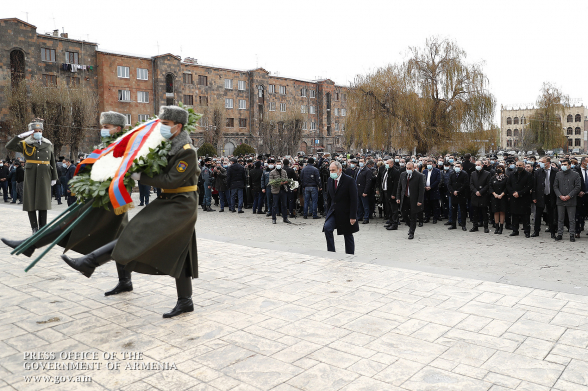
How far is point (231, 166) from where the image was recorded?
17797mm

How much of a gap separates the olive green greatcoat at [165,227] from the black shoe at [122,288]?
131 centimetres

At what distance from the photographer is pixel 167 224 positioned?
4.57 meters

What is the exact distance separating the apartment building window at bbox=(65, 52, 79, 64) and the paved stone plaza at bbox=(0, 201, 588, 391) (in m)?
42.5

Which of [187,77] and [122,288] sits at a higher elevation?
[187,77]

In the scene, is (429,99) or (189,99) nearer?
(429,99)

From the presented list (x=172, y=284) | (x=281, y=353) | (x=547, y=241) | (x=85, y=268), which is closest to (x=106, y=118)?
(x=85, y=268)

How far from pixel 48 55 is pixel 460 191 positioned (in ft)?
139

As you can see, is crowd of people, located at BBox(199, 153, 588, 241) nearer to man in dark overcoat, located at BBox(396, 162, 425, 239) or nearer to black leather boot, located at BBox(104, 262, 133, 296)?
man in dark overcoat, located at BBox(396, 162, 425, 239)

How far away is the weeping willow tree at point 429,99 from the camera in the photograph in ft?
98.4

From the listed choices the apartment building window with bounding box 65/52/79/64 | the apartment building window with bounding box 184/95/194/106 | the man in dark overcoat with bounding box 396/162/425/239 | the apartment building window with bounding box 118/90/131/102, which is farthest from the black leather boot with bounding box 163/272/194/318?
the apartment building window with bounding box 184/95/194/106

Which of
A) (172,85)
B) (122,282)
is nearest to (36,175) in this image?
(122,282)

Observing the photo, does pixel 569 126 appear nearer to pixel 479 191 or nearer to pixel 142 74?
pixel 142 74

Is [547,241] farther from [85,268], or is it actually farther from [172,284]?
[85,268]

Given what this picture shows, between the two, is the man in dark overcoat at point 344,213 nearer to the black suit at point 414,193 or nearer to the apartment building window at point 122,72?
the black suit at point 414,193
